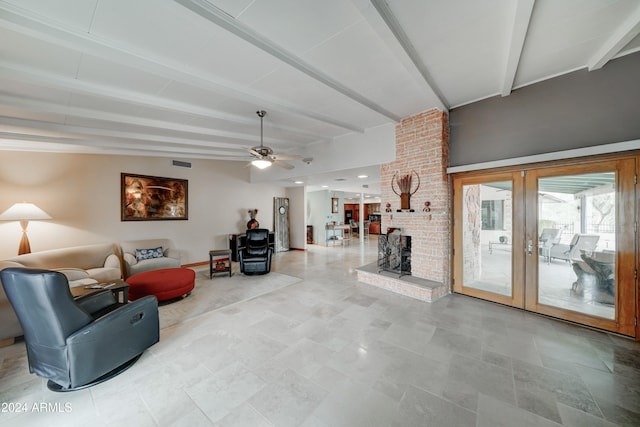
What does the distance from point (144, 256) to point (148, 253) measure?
9cm

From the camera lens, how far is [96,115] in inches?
121

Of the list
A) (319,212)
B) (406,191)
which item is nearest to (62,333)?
(406,191)

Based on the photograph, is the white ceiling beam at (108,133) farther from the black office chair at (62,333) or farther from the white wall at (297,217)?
the white wall at (297,217)


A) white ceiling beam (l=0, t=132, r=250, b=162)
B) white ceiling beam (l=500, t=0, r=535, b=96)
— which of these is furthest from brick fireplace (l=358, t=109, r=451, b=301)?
white ceiling beam (l=0, t=132, r=250, b=162)

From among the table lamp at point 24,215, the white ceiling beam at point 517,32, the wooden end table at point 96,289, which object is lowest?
the wooden end table at point 96,289

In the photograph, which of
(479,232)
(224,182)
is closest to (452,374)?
(479,232)

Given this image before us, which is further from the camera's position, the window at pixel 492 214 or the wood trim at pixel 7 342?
the window at pixel 492 214

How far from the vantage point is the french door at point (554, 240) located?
8.64 ft

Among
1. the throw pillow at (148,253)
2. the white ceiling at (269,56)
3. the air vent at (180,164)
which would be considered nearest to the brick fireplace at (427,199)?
the white ceiling at (269,56)

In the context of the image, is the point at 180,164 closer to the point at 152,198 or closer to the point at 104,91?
the point at 152,198

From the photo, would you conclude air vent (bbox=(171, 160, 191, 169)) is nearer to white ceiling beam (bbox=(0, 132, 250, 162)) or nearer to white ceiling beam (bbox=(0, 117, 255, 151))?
white ceiling beam (bbox=(0, 132, 250, 162))

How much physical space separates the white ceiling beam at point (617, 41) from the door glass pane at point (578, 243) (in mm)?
1318

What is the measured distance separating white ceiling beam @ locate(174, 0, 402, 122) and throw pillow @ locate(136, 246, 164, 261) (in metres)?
5.12

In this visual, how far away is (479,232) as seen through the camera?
388cm
